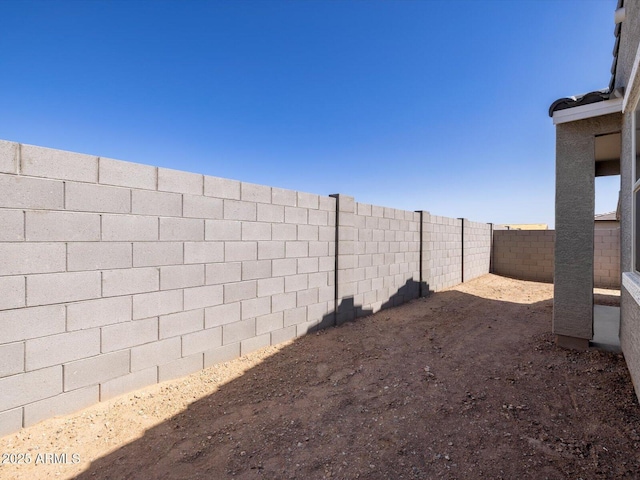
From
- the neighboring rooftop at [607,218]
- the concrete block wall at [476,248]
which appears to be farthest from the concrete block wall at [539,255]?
the neighboring rooftop at [607,218]

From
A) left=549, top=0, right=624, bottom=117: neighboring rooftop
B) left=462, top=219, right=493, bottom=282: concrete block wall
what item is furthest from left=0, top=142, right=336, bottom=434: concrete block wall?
left=462, top=219, right=493, bottom=282: concrete block wall

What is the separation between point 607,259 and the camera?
966 centimetres

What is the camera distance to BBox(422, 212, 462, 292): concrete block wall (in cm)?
810

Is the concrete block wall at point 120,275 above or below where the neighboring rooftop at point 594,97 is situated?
below

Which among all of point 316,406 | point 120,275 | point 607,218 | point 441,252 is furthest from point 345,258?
point 607,218

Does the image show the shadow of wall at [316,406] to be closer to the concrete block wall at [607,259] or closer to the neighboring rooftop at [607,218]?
the concrete block wall at [607,259]

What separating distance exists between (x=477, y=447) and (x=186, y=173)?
154 inches

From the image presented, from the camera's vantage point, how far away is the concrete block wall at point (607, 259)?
31.2ft

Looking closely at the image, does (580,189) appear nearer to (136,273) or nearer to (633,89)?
(633,89)

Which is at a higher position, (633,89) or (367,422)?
(633,89)

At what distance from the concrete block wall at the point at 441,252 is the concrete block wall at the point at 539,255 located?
3.68 m

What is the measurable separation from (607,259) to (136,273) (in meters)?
13.7

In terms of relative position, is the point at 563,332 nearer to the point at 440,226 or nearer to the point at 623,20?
the point at 623,20

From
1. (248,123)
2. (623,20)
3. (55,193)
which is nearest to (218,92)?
(248,123)
